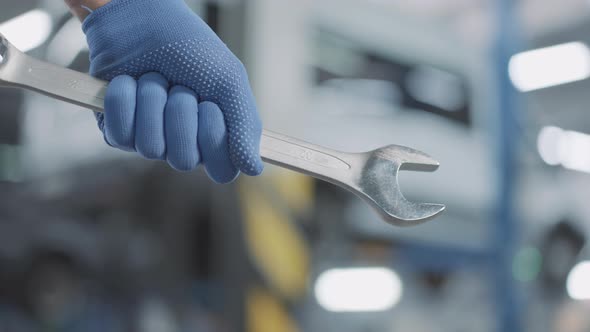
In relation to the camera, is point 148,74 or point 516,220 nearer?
point 148,74

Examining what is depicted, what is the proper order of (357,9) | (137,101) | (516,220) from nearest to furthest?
1. (137,101)
2. (516,220)
3. (357,9)

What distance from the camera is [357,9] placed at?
11.2 feet

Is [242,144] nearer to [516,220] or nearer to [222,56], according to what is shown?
[222,56]

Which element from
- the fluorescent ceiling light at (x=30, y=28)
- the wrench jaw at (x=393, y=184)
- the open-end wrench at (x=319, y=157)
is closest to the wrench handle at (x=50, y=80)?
the open-end wrench at (x=319, y=157)

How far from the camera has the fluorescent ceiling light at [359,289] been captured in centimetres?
374

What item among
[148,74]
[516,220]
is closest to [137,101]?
[148,74]

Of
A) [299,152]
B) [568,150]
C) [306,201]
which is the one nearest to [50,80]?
[299,152]

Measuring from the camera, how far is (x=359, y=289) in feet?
13.1

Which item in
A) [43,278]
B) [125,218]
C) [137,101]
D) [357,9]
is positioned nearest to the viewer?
[137,101]

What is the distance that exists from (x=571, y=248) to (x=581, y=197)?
606 mm

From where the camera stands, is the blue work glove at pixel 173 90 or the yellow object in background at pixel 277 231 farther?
the yellow object in background at pixel 277 231

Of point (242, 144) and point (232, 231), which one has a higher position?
point (242, 144)

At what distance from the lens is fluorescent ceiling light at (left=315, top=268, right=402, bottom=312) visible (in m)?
3.74

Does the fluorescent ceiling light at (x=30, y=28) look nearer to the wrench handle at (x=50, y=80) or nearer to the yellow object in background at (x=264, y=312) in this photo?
the yellow object in background at (x=264, y=312)
